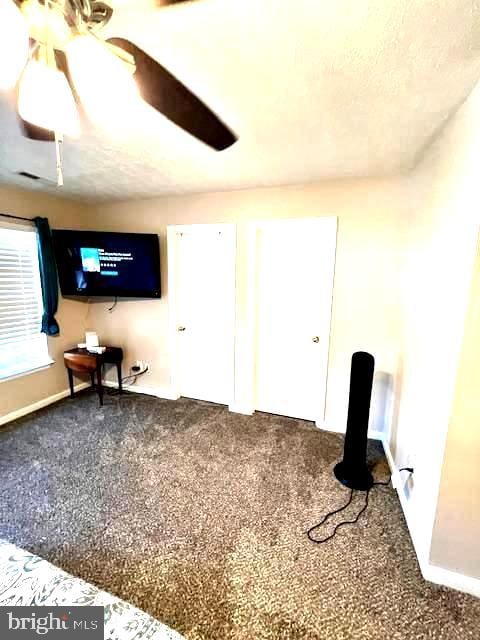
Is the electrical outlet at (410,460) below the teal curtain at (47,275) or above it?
below

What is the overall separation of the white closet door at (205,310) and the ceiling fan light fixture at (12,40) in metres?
2.10

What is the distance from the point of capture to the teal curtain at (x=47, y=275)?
288cm

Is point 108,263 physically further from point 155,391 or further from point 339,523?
point 339,523

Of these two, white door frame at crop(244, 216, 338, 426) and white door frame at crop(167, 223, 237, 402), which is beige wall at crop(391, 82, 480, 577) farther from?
white door frame at crop(167, 223, 237, 402)

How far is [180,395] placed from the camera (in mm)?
3385

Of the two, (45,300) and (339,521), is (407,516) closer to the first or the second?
(339,521)

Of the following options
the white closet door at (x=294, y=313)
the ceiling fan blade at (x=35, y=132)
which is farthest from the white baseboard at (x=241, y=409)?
the ceiling fan blade at (x=35, y=132)

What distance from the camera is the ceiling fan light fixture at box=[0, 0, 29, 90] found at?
2.13 ft

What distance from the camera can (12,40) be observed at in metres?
0.70

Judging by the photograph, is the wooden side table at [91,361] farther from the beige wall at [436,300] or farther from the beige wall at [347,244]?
the beige wall at [436,300]

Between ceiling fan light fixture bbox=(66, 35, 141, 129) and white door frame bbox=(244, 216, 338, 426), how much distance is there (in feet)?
6.09

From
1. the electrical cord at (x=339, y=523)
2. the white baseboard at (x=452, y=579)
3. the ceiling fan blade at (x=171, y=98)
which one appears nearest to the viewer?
the ceiling fan blade at (x=171, y=98)

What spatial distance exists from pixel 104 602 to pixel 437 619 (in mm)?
1384

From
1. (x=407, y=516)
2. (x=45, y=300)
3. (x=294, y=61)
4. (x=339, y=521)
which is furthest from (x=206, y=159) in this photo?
(x=407, y=516)
